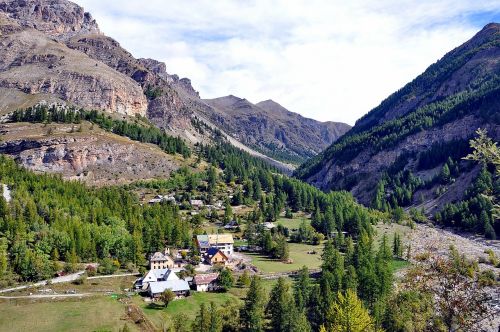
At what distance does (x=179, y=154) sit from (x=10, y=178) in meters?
92.9

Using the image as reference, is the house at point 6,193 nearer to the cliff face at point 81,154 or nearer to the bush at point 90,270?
the bush at point 90,270

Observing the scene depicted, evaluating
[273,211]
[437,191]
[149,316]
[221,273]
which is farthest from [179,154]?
[149,316]

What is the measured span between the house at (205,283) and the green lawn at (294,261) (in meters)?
14.0

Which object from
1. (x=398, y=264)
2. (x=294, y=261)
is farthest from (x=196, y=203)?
(x=398, y=264)

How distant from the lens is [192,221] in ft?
392

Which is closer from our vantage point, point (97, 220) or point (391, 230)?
point (97, 220)

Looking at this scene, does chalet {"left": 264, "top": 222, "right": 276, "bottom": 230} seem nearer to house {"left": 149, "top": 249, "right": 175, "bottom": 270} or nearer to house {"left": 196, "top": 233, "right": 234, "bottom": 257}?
house {"left": 196, "top": 233, "right": 234, "bottom": 257}

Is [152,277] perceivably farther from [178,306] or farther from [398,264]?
[398,264]

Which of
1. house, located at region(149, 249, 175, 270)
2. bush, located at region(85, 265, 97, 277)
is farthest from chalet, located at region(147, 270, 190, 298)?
bush, located at region(85, 265, 97, 277)

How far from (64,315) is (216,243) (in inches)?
1695

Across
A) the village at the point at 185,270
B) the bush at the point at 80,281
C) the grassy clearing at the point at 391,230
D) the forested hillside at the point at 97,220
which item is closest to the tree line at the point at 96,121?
the forested hillside at the point at 97,220

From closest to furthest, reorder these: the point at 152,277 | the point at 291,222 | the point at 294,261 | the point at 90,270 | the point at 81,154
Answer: the point at 152,277 < the point at 90,270 < the point at 294,261 < the point at 291,222 < the point at 81,154

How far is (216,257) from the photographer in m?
88.6

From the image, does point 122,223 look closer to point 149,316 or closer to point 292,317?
point 149,316
